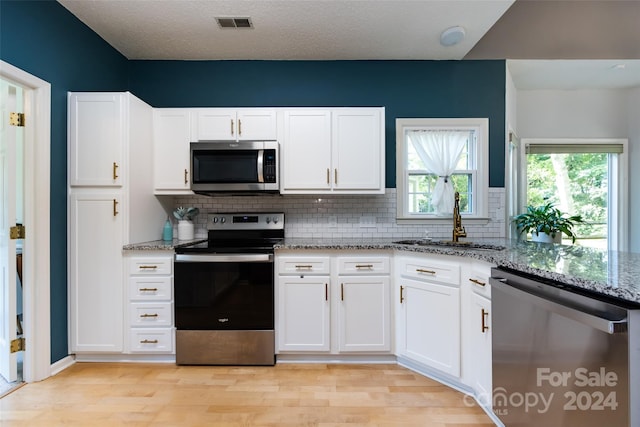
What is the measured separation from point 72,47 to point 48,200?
1.18 m

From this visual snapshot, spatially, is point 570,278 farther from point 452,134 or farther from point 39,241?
point 39,241

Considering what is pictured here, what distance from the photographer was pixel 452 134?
3115 millimetres

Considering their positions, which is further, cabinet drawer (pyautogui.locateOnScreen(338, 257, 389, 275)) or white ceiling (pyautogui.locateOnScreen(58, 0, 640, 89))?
cabinet drawer (pyautogui.locateOnScreen(338, 257, 389, 275))

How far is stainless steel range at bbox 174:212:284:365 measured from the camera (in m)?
2.44

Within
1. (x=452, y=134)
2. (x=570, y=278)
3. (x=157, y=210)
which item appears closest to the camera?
(x=570, y=278)

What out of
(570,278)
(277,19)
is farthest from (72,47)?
A: (570,278)

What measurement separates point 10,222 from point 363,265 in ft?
7.76

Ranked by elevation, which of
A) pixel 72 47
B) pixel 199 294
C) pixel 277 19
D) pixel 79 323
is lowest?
pixel 79 323

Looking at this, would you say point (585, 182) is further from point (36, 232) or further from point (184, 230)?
point (36, 232)

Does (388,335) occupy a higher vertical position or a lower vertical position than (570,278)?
lower

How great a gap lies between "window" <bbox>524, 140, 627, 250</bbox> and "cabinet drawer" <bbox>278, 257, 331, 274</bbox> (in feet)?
8.85

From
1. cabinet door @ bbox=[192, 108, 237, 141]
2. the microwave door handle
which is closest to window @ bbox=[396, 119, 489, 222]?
the microwave door handle

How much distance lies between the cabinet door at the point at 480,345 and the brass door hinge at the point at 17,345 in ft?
9.36

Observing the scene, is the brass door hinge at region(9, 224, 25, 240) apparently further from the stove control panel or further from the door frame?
the stove control panel
